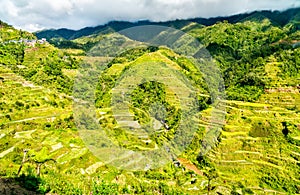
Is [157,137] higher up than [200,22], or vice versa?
[200,22]

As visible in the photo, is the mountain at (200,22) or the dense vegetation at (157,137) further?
the mountain at (200,22)

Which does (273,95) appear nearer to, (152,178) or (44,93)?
(152,178)

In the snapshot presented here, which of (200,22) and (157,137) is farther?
(200,22)

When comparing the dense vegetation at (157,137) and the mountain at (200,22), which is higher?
the mountain at (200,22)

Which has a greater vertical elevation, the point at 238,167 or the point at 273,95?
the point at 273,95

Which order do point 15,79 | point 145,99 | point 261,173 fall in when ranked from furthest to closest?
point 145,99 < point 15,79 < point 261,173

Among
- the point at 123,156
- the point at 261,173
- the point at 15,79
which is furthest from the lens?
the point at 15,79

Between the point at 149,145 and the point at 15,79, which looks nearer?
the point at 149,145

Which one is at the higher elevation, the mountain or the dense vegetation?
the mountain

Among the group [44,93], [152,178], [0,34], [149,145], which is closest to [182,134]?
[149,145]

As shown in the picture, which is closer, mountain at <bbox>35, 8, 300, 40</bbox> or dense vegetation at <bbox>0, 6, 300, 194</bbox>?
dense vegetation at <bbox>0, 6, 300, 194</bbox>

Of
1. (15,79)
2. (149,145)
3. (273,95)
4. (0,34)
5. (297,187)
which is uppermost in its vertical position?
(0,34)
